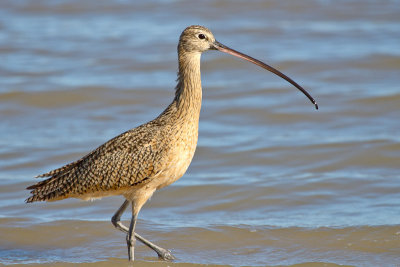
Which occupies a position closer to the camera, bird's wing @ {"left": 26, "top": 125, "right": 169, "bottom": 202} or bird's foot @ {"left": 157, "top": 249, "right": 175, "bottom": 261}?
bird's wing @ {"left": 26, "top": 125, "right": 169, "bottom": 202}

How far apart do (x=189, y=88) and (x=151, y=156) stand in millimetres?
712

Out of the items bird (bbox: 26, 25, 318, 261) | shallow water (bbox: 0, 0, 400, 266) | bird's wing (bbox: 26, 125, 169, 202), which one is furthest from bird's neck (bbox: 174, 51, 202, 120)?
shallow water (bbox: 0, 0, 400, 266)

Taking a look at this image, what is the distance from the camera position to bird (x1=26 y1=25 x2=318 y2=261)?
663 centimetres

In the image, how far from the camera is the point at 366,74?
12773 mm

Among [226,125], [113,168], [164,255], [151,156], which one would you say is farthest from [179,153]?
[226,125]

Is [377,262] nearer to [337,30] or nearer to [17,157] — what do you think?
[17,157]

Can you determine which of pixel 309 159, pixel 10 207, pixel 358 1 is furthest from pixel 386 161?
pixel 358 1

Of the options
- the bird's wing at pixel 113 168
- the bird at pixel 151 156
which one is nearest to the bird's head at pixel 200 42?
the bird at pixel 151 156

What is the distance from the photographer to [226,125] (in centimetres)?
1112

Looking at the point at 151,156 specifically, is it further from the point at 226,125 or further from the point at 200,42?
the point at 226,125

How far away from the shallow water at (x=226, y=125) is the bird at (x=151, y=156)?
2.32 feet

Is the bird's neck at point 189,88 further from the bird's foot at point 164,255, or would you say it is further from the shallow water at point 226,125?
the shallow water at point 226,125

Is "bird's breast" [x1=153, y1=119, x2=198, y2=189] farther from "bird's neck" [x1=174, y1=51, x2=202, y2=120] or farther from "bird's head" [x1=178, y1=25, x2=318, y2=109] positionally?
"bird's head" [x1=178, y1=25, x2=318, y2=109]

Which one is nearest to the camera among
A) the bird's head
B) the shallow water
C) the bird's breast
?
the bird's breast
